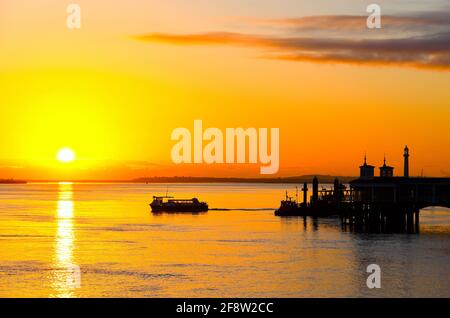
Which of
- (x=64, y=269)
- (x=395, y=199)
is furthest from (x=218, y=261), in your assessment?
(x=395, y=199)

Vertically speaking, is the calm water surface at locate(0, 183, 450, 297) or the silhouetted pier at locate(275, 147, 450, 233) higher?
the silhouetted pier at locate(275, 147, 450, 233)

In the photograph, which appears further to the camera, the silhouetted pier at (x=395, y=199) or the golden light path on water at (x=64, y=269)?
the silhouetted pier at (x=395, y=199)

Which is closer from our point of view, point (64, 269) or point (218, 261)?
point (64, 269)

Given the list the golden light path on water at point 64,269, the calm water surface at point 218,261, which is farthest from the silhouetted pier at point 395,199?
the golden light path on water at point 64,269

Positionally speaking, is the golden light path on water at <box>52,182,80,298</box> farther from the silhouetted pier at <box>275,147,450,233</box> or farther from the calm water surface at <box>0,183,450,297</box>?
the silhouetted pier at <box>275,147,450,233</box>

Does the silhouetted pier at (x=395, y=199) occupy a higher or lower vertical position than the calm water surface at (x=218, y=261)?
higher

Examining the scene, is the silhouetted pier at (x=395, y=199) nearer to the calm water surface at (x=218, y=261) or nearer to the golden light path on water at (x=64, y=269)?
the calm water surface at (x=218, y=261)

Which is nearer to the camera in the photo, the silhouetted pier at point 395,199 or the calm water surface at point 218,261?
the calm water surface at point 218,261

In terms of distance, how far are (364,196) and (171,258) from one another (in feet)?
A: 138

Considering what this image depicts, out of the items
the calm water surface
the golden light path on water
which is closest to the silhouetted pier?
the calm water surface

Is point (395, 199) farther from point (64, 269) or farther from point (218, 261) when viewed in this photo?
point (64, 269)
